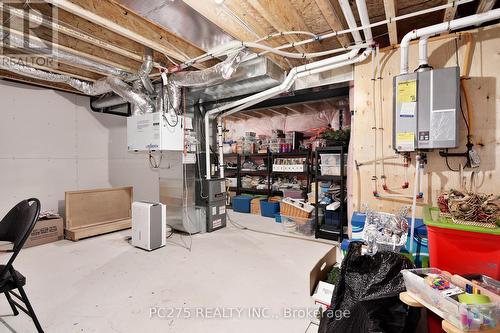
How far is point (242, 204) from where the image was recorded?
18.1 feet

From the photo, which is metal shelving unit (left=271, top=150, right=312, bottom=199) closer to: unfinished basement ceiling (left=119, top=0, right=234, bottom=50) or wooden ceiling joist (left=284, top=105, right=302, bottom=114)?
wooden ceiling joist (left=284, top=105, right=302, bottom=114)

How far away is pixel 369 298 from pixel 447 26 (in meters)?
2.18

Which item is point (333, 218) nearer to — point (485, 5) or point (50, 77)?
point (485, 5)

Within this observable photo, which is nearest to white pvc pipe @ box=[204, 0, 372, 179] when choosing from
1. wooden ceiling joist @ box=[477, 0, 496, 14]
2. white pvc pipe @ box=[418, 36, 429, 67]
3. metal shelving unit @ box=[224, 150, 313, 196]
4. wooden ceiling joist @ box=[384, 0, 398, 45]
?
wooden ceiling joist @ box=[384, 0, 398, 45]

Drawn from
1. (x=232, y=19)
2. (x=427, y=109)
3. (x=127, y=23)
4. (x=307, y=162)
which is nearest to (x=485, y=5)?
(x=427, y=109)

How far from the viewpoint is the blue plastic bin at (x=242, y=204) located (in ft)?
18.0

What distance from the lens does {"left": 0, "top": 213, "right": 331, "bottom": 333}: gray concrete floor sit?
1.83 metres

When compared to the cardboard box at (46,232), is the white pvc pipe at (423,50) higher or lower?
higher

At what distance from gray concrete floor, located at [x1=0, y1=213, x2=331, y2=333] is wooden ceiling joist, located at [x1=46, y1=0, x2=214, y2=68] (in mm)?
2410

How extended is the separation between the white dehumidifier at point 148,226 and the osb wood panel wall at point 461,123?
2.47 meters

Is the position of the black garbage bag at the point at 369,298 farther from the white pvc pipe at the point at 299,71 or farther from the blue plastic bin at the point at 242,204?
the blue plastic bin at the point at 242,204

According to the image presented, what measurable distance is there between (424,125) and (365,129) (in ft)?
2.17

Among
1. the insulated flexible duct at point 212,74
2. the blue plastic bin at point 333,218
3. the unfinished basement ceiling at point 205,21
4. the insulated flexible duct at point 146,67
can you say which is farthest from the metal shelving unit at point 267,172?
the insulated flexible duct at point 146,67

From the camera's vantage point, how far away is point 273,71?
10.0ft
